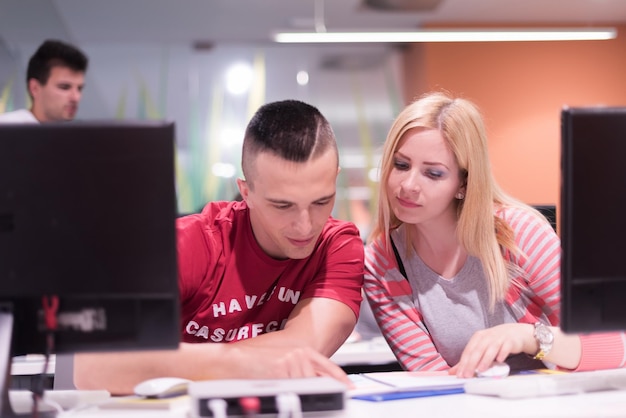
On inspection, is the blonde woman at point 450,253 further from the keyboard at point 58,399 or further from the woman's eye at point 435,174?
the keyboard at point 58,399

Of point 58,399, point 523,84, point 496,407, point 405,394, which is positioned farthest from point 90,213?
point 523,84

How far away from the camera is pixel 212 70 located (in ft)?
19.4

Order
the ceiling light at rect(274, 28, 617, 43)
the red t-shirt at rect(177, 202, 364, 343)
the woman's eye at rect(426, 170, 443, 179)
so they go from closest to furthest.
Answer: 1. the red t-shirt at rect(177, 202, 364, 343)
2. the woman's eye at rect(426, 170, 443, 179)
3. the ceiling light at rect(274, 28, 617, 43)

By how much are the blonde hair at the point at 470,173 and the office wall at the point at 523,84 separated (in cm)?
419

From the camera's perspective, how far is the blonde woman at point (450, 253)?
1.76 m

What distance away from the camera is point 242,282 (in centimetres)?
171

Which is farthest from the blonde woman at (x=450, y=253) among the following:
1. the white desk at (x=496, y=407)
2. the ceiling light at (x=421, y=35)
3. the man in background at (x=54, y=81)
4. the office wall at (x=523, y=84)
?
the office wall at (x=523, y=84)

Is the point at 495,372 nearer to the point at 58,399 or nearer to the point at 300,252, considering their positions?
the point at 300,252

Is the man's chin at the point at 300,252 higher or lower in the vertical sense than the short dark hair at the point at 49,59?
lower

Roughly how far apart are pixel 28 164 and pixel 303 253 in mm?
709

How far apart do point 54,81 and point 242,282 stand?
2363 mm

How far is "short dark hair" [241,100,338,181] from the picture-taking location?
1.58m

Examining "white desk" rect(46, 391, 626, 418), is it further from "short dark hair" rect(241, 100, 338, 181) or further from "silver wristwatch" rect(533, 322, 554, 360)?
"short dark hair" rect(241, 100, 338, 181)

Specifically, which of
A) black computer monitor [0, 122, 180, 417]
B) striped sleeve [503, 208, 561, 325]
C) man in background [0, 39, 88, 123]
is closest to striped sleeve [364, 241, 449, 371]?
striped sleeve [503, 208, 561, 325]
